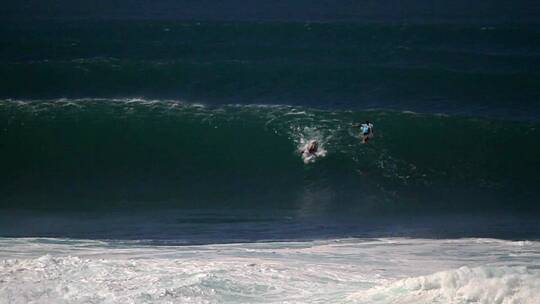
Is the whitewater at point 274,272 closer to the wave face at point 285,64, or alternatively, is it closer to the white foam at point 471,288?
the white foam at point 471,288

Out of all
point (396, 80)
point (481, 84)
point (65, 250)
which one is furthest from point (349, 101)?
point (65, 250)

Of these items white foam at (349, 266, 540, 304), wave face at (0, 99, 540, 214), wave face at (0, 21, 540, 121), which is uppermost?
wave face at (0, 21, 540, 121)

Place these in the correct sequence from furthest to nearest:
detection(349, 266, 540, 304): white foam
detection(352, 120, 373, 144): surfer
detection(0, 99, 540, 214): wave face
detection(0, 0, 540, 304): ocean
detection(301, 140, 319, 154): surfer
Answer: detection(301, 140, 319, 154): surfer < detection(352, 120, 373, 144): surfer < detection(0, 99, 540, 214): wave face < detection(0, 0, 540, 304): ocean < detection(349, 266, 540, 304): white foam

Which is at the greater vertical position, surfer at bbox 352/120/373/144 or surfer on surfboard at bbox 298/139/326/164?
surfer at bbox 352/120/373/144

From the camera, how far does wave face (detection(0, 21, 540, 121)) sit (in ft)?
102

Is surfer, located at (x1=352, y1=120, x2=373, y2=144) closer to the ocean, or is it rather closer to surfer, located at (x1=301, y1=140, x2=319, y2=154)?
the ocean

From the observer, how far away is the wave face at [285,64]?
31.0m

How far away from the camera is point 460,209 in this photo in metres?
24.5

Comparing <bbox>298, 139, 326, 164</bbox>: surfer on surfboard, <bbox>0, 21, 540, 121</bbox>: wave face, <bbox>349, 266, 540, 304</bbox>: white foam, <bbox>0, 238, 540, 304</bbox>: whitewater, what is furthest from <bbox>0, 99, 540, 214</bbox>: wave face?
<bbox>349, 266, 540, 304</bbox>: white foam

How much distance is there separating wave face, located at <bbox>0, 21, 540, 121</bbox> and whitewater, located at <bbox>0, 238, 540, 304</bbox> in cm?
972

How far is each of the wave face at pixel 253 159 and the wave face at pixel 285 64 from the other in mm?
1114

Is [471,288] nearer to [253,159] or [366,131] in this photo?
[366,131]

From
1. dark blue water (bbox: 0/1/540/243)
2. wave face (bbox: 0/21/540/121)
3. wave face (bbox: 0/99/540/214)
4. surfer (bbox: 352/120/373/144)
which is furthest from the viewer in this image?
wave face (bbox: 0/21/540/121)

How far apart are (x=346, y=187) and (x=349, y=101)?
5476mm
